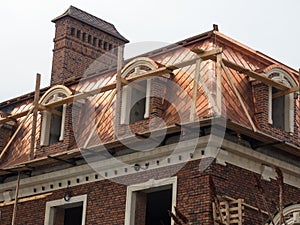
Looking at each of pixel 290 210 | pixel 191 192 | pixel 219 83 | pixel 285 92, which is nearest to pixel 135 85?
pixel 219 83

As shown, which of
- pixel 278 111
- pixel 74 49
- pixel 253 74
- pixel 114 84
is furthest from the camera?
pixel 74 49

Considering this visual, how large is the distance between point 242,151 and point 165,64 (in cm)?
356

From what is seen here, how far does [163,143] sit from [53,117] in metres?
5.15

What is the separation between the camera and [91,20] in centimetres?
3053

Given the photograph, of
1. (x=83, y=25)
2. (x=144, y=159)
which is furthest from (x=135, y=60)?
(x=83, y=25)

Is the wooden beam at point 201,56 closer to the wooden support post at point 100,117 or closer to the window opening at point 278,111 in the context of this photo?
the wooden support post at point 100,117

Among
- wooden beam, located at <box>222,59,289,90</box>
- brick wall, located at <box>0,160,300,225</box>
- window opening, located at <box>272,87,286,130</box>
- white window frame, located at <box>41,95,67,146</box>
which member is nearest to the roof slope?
white window frame, located at <box>41,95,67,146</box>

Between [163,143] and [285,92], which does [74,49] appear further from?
[163,143]

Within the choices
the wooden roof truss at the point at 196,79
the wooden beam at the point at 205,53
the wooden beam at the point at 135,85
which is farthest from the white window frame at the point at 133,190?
the wooden beam at the point at 205,53

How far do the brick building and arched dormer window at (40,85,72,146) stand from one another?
3cm

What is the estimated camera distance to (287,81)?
22.8 metres

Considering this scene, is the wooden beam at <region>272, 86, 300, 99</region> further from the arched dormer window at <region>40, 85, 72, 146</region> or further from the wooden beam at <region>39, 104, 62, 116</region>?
the wooden beam at <region>39, 104, 62, 116</region>

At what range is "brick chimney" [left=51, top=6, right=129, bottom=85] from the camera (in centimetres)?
2906

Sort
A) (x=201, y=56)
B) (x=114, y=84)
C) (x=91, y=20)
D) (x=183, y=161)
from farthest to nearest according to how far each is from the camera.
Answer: (x=91, y=20) < (x=114, y=84) < (x=201, y=56) < (x=183, y=161)
